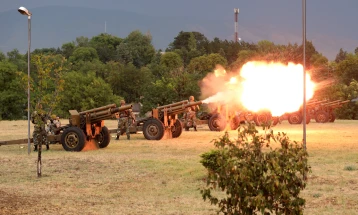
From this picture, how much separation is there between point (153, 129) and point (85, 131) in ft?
22.0

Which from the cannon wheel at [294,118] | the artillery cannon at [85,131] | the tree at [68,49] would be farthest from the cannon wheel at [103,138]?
the tree at [68,49]

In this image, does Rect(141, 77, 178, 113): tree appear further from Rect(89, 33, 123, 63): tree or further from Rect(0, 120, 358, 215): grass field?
Rect(89, 33, 123, 63): tree

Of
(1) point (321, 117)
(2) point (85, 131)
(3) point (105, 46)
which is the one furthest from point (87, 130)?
(3) point (105, 46)

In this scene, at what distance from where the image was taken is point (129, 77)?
3868 inches

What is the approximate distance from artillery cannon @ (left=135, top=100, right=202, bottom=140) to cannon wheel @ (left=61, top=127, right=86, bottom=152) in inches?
289

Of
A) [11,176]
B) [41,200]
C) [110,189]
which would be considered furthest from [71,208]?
[11,176]

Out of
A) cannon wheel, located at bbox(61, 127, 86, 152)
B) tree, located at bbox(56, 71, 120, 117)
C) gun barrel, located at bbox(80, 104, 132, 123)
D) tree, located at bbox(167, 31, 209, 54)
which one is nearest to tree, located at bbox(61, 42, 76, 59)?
tree, located at bbox(167, 31, 209, 54)

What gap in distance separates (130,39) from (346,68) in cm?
8660

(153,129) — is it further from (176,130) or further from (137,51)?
(137,51)

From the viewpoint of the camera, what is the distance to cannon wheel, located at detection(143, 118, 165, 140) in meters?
35.9

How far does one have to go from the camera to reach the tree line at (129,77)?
1059 inches

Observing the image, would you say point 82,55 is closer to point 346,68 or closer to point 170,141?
point 346,68

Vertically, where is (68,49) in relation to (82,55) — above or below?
above

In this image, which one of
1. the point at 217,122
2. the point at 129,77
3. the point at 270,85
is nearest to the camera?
the point at 270,85
